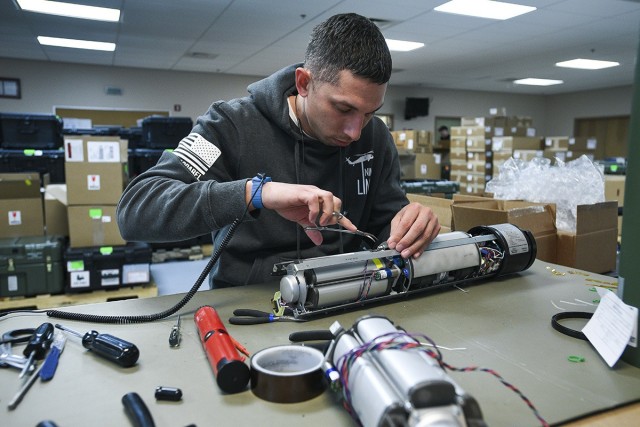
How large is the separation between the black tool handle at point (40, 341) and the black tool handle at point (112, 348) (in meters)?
0.06

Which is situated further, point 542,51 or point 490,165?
point 490,165

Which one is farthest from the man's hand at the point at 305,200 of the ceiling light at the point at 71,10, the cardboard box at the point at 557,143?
the cardboard box at the point at 557,143

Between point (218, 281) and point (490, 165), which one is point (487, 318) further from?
point (490, 165)

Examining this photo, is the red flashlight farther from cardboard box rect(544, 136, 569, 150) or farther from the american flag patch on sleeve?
cardboard box rect(544, 136, 569, 150)

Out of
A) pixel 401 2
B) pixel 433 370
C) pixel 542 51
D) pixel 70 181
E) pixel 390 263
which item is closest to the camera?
pixel 433 370

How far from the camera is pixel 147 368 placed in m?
0.69

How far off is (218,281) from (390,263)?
497mm

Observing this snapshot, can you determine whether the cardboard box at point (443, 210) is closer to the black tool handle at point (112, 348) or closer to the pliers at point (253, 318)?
the pliers at point (253, 318)

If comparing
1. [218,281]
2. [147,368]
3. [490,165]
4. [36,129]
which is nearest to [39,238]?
[36,129]

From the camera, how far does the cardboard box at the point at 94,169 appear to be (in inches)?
123

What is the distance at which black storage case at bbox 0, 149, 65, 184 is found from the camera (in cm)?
427

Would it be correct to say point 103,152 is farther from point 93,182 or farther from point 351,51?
point 351,51

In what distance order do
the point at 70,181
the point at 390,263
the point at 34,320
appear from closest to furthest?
the point at 34,320 → the point at 390,263 → the point at 70,181

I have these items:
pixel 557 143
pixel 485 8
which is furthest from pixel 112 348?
pixel 557 143
